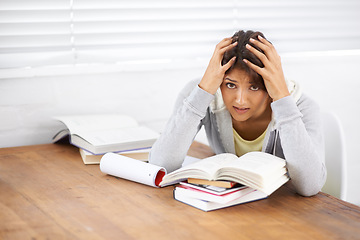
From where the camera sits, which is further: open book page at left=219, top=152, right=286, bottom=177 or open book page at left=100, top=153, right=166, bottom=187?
open book page at left=100, top=153, right=166, bottom=187

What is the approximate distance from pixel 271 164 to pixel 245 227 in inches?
8.9

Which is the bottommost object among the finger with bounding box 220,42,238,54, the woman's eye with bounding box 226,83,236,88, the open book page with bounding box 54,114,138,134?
the open book page with bounding box 54,114,138,134

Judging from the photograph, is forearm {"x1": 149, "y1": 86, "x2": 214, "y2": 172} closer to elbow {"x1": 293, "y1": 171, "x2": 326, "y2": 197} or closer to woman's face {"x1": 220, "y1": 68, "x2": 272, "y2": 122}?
woman's face {"x1": 220, "y1": 68, "x2": 272, "y2": 122}

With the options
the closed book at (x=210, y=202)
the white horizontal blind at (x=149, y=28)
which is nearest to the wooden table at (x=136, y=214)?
the closed book at (x=210, y=202)

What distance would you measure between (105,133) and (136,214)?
2.05 ft

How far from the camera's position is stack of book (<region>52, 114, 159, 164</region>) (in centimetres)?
164

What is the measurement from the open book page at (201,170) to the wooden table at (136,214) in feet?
0.17

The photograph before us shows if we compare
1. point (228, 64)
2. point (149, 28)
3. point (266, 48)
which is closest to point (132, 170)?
point (228, 64)

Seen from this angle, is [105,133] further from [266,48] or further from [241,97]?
[266,48]

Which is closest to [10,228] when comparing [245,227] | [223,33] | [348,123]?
[245,227]

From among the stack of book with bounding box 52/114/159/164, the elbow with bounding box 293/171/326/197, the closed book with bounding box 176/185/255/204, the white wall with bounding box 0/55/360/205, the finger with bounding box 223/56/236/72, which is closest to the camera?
the closed book with bounding box 176/185/255/204

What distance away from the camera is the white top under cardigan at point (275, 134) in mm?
1336

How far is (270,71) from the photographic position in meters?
1.39

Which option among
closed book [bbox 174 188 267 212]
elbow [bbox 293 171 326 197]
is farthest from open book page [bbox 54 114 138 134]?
elbow [bbox 293 171 326 197]
